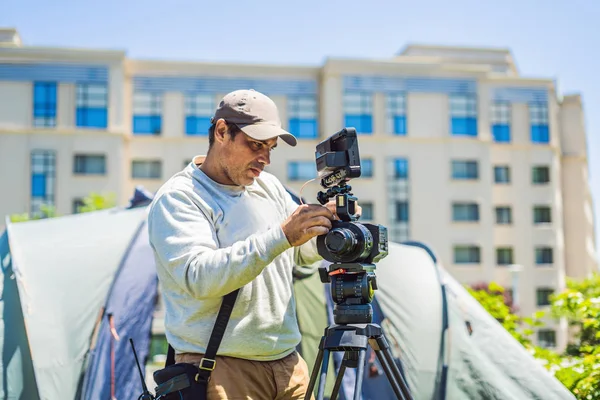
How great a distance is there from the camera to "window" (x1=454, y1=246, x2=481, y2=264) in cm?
3129

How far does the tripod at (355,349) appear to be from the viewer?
8.28 feet

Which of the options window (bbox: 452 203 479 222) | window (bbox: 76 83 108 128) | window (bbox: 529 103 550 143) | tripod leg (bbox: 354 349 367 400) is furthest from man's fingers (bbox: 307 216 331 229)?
window (bbox: 529 103 550 143)

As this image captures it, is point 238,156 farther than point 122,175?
No

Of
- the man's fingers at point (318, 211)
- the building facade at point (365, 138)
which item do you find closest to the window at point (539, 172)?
the building facade at point (365, 138)

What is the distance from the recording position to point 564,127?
36469 mm

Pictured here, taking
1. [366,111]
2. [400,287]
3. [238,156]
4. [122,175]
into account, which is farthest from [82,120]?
[238,156]

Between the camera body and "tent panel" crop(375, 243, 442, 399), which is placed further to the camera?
"tent panel" crop(375, 243, 442, 399)

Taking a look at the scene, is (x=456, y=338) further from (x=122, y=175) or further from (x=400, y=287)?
(x=122, y=175)

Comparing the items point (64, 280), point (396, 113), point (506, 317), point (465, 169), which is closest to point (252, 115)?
point (64, 280)

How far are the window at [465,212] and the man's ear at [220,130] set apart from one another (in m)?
29.6

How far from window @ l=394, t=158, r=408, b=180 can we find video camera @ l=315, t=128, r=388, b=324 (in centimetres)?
2851

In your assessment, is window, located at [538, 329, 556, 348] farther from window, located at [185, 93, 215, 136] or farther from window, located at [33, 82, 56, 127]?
window, located at [33, 82, 56, 127]

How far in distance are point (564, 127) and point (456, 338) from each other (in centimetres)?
3398

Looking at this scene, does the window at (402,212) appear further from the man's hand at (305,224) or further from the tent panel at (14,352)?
the man's hand at (305,224)
